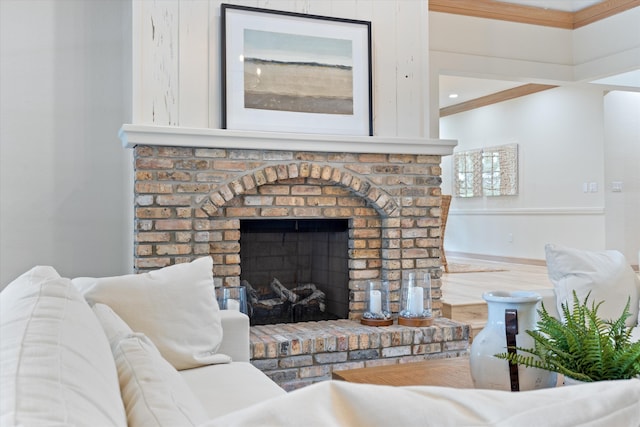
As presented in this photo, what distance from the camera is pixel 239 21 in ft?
11.4

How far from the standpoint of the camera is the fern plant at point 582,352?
1.37 metres

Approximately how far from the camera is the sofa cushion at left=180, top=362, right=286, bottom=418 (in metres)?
1.68

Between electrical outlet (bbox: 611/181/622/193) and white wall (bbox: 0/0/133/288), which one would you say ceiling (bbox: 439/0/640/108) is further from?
white wall (bbox: 0/0/133/288)

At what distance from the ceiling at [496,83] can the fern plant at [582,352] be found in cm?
390

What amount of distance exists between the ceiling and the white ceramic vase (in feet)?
12.4

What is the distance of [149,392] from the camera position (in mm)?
874

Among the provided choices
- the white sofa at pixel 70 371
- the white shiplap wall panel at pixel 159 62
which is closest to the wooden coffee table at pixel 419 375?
the white sofa at pixel 70 371

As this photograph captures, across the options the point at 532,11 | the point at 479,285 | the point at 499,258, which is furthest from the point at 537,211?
the point at 532,11

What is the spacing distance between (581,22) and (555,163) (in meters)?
2.79

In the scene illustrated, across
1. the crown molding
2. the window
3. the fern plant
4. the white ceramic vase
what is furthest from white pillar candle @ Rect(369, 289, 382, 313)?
the window

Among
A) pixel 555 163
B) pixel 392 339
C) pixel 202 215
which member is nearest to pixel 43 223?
pixel 202 215

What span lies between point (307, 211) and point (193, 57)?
1.15 metres

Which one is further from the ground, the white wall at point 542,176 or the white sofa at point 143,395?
the white wall at point 542,176

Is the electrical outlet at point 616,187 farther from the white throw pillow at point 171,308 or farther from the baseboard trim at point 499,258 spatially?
the white throw pillow at point 171,308
